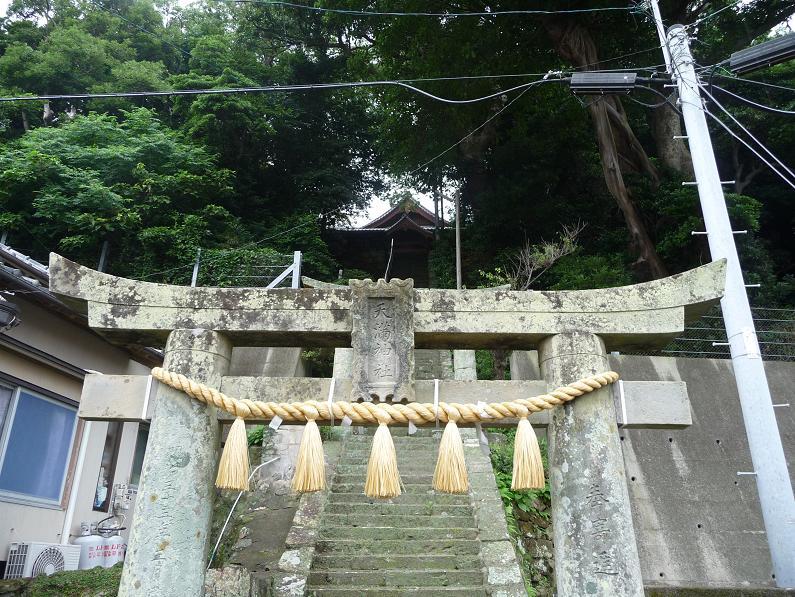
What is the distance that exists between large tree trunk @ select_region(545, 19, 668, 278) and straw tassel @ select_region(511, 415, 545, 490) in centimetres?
1184

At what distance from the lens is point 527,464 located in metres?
3.57

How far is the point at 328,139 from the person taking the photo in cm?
2289

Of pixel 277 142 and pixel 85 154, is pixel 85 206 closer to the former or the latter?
pixel 85 154

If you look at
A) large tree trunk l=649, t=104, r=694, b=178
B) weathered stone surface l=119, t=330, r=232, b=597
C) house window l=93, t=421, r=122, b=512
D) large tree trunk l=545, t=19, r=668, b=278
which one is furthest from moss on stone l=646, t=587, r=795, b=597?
large tree trunk l=649, t=104, r=694, b=178

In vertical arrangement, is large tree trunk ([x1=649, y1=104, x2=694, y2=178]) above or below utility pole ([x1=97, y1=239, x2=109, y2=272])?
above

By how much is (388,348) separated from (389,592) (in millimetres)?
3365

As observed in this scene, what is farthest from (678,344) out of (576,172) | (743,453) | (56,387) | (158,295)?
(576,172)

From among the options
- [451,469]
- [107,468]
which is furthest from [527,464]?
[107,468]

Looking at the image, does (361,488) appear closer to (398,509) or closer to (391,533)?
(398,509)

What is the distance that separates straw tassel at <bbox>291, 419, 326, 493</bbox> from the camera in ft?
11.4

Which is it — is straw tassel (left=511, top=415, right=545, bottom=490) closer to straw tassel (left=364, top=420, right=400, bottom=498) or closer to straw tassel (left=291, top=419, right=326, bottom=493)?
straw tassel (left=364, top=420, right=400, bottom=498)

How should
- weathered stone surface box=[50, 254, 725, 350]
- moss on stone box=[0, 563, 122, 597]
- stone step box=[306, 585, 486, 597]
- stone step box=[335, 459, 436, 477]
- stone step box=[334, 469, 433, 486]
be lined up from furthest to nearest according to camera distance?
stone step box=[335, 459, 436, 477]
stone step box=[334, 469, 433, 486]
stone step box=[306, 585, 486, 597]
moss on stone box=[0, 563, 122, 597]
weathered stone surface box=[50, 254, 725, 350]

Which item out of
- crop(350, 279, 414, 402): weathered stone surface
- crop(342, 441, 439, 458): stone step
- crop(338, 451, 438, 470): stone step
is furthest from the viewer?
crop(342, 441, 439, 458): stone step

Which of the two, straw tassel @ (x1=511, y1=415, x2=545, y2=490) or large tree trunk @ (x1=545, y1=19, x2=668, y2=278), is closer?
straw tassel @ (x1=511, y1=415, x2=545, y2=490)
